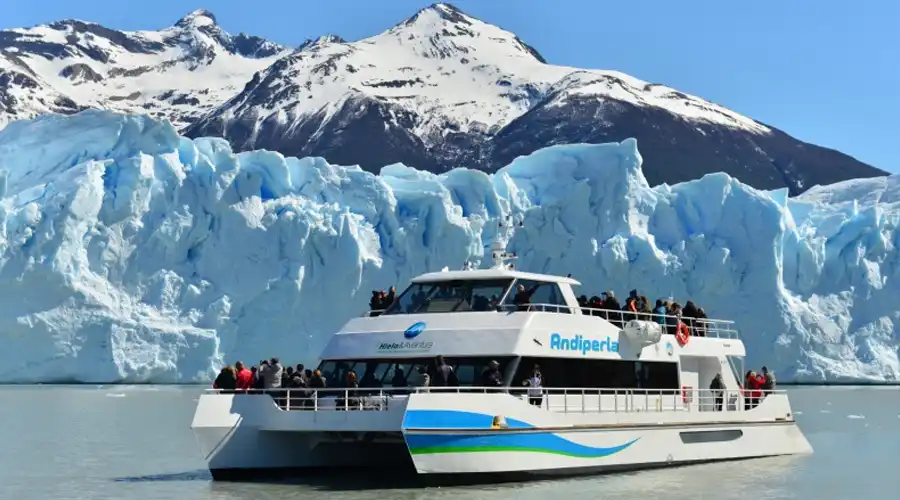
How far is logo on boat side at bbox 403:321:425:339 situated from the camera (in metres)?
16.3

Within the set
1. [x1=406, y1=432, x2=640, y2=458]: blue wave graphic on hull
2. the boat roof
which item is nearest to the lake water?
[x1=406, y1=432, x2=640, y2=458]: blue wave graphic on hull

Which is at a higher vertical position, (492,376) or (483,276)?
(483,276)

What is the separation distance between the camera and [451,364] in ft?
52.5

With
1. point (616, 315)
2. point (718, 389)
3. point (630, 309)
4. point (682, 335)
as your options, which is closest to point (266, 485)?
point (616, 315)

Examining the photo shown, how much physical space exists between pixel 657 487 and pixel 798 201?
1281 inches

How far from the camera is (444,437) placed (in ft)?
48.0

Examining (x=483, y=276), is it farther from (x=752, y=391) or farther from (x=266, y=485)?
(x=752, y=391)

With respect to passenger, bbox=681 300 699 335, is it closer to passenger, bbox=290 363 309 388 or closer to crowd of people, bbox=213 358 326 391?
crowd of people, bbox=213 358 326 391

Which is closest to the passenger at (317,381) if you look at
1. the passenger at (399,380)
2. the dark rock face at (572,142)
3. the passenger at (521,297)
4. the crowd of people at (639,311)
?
the passenger at (399,380)

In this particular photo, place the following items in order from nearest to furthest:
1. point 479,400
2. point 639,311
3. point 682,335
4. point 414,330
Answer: point 479,400 < point 414,330 < point 639,311 < point 682,335

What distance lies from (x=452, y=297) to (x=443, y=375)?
1827mm

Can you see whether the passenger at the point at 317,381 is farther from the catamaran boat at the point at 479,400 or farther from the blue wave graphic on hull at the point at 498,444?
the blue wave graphic on hull at the point at 498,444

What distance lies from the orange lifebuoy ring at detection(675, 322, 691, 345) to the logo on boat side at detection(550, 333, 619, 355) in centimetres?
164

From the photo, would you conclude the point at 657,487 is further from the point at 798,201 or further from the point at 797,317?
the point at 798,201
